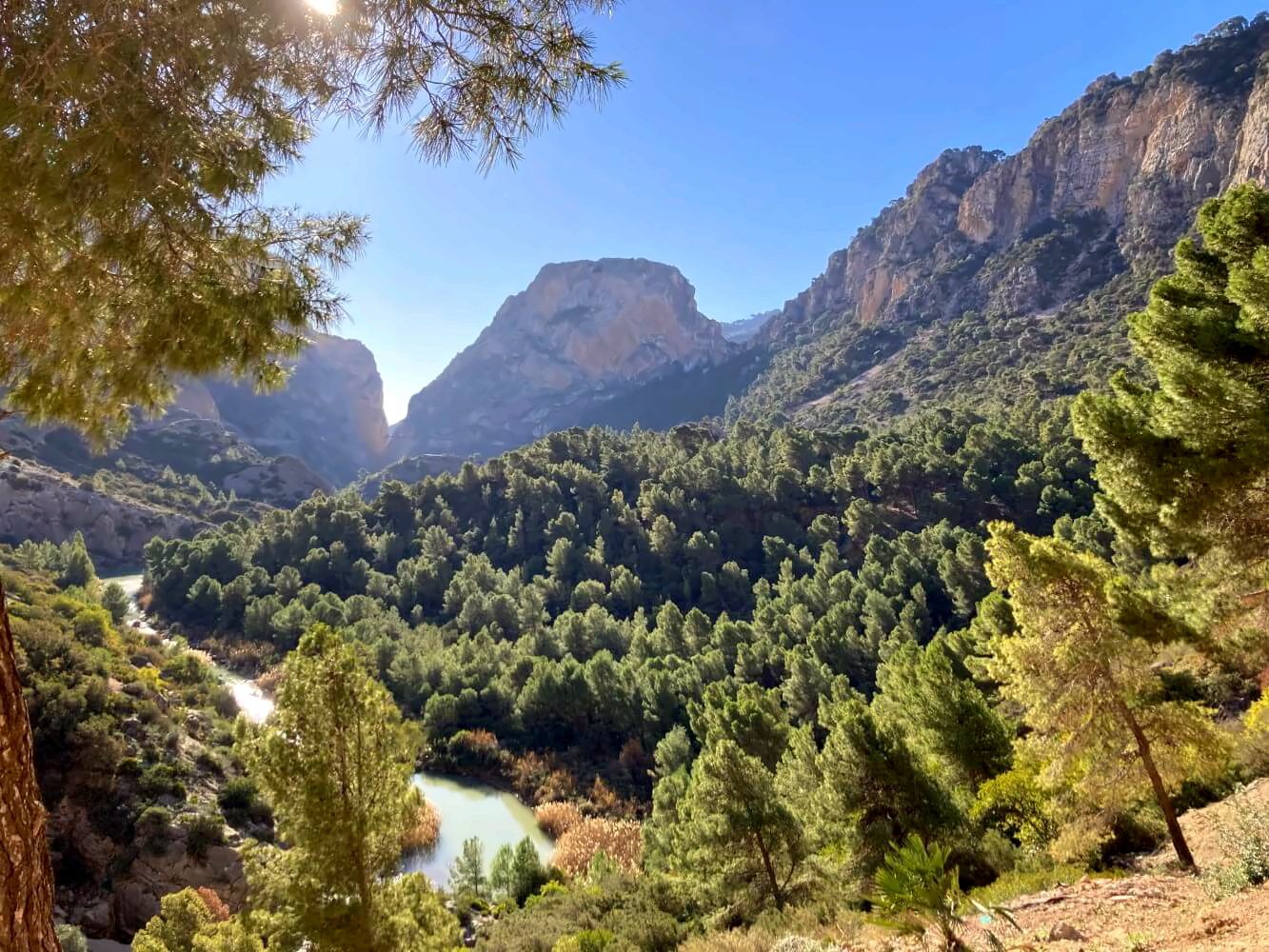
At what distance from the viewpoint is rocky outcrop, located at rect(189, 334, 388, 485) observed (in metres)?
163

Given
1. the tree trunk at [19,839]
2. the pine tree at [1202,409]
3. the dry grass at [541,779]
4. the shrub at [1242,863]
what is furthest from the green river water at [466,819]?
the pine tree at [1202,409]

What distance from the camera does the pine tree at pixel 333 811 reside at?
7.28 metres

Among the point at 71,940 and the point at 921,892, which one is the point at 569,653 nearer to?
the point at 71,940

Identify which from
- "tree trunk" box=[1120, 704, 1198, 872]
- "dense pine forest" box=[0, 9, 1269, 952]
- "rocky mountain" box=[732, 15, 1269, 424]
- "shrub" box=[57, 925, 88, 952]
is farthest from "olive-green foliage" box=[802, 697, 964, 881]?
"rocky mountain" box=[732, 15, 1269, 424]

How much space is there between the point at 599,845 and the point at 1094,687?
20.3 metres

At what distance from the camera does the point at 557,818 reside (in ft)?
88.2

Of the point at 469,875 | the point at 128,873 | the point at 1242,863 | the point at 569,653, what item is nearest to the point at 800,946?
the point at 1242,863

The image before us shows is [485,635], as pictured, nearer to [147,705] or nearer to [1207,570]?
[147,705]

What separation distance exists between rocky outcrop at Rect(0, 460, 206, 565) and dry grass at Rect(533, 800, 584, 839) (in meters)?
65.6

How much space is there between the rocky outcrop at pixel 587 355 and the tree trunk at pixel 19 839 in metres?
177

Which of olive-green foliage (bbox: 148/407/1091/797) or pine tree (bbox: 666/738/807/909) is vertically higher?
olive-green foliage (bbox: 148/407/1091/797)

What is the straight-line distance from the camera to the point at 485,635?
141 feet

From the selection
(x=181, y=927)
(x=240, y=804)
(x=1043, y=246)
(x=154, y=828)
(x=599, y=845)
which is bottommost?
(x=599, y=845)

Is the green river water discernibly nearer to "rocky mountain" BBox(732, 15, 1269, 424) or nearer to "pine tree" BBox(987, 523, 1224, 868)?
"pine tree" BBox(987, 523, 1224, 868)
